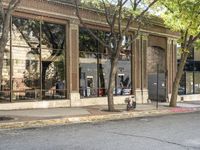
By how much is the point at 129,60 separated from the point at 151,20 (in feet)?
11.2

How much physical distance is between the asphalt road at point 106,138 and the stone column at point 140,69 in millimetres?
13579

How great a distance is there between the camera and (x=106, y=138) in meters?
12.9

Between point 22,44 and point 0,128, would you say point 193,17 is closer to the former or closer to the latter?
point 22,44

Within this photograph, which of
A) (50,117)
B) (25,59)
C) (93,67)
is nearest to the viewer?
(50,117)

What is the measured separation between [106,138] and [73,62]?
1275cm

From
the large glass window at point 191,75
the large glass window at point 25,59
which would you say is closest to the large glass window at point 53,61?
the large glass window at point 25,59

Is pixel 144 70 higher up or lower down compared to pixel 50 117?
higher up

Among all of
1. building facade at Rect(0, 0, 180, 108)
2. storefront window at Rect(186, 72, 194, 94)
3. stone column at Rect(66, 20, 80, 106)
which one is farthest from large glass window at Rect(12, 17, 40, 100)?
storefront window at Rect(186, 72, 194, 94)

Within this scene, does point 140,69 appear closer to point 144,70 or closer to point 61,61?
point 144,70

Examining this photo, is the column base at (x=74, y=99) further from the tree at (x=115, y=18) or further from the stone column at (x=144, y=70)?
the stone column at (x=144, y=70)

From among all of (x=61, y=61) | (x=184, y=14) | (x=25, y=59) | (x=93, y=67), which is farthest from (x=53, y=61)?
(x=184, y=14)

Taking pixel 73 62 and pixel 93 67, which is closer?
pixel 73 62

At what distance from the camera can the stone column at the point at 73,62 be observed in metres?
25.0

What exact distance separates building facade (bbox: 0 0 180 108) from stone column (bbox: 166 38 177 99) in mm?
3227
